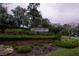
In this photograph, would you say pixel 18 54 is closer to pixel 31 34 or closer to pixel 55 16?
pixel 31 34

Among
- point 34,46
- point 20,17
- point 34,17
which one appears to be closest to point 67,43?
point 34,46

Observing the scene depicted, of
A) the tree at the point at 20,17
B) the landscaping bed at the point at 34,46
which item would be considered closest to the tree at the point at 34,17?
Answer: the tree at the point at 20,17

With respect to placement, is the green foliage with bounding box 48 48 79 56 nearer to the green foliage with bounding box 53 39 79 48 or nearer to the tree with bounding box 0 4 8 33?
the green foliage with bounding box 53 39 79 48

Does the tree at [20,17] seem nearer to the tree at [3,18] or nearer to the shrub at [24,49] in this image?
the tree at [3,18]

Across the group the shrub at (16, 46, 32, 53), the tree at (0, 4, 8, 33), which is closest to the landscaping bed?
the shrub at (16, 46, 32, 53)

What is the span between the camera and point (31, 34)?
179 inches

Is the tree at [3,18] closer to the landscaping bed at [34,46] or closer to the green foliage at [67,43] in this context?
the landscaping bed at [34,46]

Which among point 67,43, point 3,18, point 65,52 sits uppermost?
point 3,18

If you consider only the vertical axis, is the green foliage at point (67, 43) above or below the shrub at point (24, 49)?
above

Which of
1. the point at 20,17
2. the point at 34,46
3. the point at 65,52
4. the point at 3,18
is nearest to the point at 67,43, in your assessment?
the point at 65,52

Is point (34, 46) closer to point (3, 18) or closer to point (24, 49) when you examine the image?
point (24, 49)

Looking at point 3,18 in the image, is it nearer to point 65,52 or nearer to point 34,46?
point 34,46

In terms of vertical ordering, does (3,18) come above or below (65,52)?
above

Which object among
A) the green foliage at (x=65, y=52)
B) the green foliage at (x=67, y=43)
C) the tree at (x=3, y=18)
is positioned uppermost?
the tree at (x=3, y=18)
